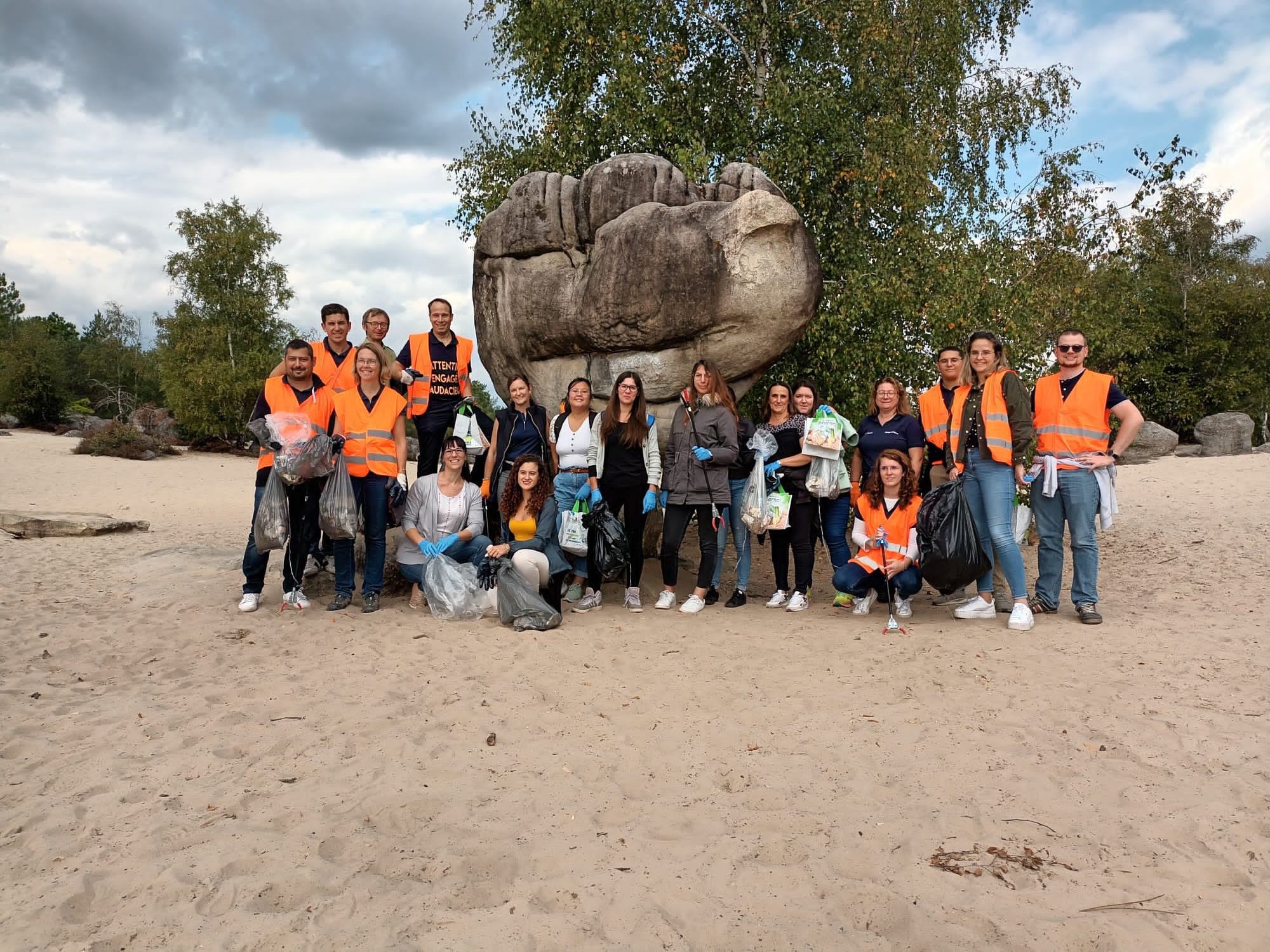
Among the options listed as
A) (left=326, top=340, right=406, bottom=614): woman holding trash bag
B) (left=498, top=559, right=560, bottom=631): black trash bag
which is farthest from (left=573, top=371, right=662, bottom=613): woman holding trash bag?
(left=326, top=340, right=406, bottom=614): woman holding trash bag

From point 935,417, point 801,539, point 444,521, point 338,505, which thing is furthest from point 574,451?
point 935,417

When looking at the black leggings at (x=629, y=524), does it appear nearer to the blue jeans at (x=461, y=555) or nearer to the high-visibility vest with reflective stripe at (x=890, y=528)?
the blue jeans at (x=461, y=555)

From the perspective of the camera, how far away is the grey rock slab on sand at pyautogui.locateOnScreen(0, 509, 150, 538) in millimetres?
10445

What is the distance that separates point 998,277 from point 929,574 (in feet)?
16.8

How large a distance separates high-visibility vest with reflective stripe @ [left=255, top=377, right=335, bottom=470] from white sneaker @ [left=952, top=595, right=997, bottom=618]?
4965 millimetres

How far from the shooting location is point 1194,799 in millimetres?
3434

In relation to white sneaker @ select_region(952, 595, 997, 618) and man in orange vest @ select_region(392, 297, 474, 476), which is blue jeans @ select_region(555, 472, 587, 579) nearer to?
man in orange vest @ select_region(392, 297, 474, 476)

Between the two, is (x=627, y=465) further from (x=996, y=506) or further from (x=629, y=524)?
(x=996, y=506)

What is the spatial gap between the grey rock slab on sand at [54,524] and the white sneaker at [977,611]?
10.3 meters

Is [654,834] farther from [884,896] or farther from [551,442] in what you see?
[551,442]

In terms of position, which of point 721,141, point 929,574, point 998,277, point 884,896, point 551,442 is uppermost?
point 721,141

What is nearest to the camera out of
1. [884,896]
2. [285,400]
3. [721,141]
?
[884,896]

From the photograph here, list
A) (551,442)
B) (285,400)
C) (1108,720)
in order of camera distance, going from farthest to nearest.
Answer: (551,442), (285,400), (1108,720)

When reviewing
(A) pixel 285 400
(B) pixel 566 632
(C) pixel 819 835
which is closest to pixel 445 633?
(B) pixel 566 632
